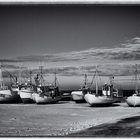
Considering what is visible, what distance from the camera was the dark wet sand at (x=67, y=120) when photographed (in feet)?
17.8

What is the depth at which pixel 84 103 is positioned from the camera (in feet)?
19.7

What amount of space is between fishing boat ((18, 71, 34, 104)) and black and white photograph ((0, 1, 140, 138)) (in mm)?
31

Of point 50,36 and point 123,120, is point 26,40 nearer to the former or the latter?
point 50,36

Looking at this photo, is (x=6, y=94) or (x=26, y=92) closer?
(x=6, y=94)

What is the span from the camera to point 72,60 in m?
5.81

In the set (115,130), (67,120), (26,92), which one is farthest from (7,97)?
(115,130)

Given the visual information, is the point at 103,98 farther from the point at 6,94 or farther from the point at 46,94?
the point at 6,94

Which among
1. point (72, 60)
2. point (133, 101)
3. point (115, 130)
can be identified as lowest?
point (115, 130)

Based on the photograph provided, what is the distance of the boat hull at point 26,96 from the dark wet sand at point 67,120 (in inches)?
3.8

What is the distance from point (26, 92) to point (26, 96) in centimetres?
12

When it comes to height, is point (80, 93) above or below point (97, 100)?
above

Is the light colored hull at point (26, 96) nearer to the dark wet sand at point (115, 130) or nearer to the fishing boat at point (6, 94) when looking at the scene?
the fishing boat at point (6, 94)

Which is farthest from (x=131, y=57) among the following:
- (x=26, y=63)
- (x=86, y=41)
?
(x=26, y=63)

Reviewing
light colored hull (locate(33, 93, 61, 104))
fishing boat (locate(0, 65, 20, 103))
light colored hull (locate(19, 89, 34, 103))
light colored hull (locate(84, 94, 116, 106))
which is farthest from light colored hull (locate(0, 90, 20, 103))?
light colored hull (locate(84, 94, 116, 106))
